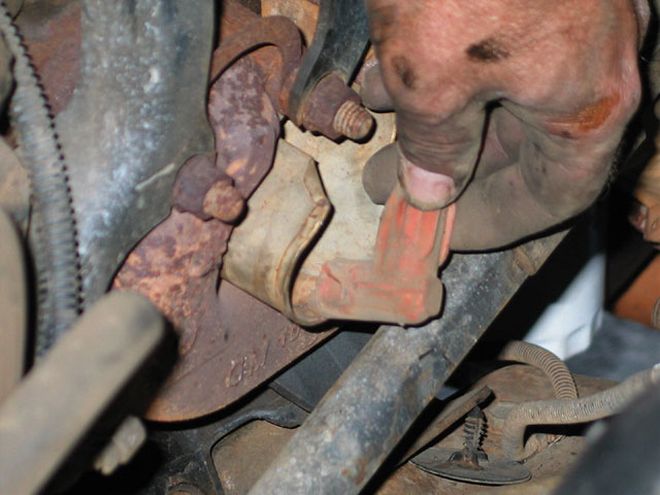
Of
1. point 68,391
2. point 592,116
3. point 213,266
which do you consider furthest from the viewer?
point 213,266

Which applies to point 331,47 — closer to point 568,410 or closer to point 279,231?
point 279,231

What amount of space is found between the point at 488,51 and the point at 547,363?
605mm

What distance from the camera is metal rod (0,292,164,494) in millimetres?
416

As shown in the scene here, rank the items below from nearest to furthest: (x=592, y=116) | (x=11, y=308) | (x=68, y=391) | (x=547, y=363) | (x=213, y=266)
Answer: (x=68, y=391) → (x=11, y=308) → (x=592, y=116) → (x=213, y=266) → (x=547, y=363)

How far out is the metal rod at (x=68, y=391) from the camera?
42 cm

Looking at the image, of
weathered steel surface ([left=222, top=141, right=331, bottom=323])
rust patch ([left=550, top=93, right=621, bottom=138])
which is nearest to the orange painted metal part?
weathered steel surface ([left=222, top=141, right=331, bottom=323])

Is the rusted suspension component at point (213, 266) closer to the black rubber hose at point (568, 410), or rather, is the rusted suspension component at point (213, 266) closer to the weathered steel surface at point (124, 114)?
the weathered steel surface at point (124, 114)

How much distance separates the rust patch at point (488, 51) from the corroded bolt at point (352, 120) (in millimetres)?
174

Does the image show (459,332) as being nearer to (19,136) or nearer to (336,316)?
(336,316)

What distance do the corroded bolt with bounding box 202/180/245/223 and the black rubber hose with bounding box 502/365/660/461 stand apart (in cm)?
39

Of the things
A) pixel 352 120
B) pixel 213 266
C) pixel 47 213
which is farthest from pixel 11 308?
pixel 352 120

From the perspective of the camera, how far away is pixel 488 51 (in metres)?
0.61

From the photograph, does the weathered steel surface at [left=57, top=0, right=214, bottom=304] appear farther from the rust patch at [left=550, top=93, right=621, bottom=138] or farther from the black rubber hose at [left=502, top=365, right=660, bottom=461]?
the black rubber hose at [left=502, top=365, right=660, bottom=461]

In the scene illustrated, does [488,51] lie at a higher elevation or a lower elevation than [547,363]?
higher
